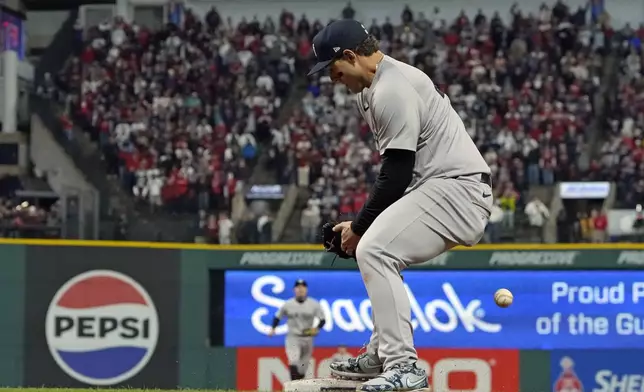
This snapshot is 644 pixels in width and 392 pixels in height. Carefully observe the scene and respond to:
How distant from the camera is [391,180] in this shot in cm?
563

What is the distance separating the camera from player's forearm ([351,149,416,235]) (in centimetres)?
558

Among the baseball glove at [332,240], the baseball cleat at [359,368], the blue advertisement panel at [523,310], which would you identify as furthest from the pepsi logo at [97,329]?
the baseball glove at [332,240]

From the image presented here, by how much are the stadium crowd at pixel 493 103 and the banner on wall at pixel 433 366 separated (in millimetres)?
3078

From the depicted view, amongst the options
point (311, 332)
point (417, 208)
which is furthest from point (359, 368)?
point (311, 332)

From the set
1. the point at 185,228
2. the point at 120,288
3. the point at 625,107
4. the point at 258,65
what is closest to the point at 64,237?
the point at 185,228

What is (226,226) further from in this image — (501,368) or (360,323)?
(501,368)

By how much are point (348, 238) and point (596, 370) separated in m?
11.2

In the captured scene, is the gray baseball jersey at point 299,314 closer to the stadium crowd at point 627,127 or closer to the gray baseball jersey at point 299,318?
the gray baseball jersey at point 299,318

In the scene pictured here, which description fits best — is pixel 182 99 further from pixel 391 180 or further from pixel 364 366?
pixel 391 180

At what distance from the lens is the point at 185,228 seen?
738 inches

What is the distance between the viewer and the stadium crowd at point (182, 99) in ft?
74.9

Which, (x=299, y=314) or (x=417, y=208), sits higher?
(x=417, y=208)

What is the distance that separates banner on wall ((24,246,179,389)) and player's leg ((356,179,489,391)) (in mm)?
10677

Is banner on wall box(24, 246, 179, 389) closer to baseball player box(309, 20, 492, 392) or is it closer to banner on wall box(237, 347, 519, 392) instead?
banner on wall box(237, 347, 519, 392)
